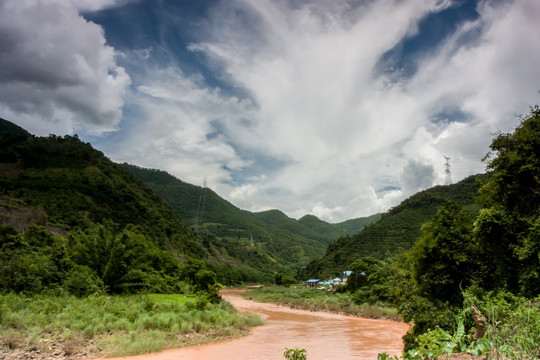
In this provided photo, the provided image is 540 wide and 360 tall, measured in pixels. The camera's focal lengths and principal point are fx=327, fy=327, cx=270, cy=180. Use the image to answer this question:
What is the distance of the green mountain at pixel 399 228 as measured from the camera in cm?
6412

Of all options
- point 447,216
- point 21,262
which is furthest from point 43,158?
point 447,216

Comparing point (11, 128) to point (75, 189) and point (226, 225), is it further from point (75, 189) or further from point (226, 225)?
point (226, 225)

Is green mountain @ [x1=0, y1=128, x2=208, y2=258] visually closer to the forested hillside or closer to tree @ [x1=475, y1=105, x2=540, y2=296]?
the forested hillside

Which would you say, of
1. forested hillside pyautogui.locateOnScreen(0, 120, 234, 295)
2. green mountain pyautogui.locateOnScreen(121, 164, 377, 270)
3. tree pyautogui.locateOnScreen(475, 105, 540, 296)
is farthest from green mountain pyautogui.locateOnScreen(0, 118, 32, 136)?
tree pyautogui.locateOnScreen(475, 105, 540, 296)

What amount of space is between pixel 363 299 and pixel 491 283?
31038mm

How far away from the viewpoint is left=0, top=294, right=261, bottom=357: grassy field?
38.9 ft

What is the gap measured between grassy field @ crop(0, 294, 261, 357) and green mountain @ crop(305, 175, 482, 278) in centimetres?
4902

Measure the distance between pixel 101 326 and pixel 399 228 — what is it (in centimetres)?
6521

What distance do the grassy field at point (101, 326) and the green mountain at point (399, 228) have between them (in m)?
49.0

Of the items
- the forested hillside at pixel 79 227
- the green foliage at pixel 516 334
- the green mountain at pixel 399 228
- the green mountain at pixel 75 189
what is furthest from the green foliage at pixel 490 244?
the green mountain at pixel 399 228

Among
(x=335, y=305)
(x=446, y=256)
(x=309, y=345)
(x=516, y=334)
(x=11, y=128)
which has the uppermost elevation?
(x=11, y=128)

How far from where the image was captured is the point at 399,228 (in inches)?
2719

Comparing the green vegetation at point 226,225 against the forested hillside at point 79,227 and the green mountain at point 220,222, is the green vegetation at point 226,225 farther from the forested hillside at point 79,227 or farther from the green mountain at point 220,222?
the forested hillside at point 79,227

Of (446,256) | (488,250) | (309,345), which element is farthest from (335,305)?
(488,250)
